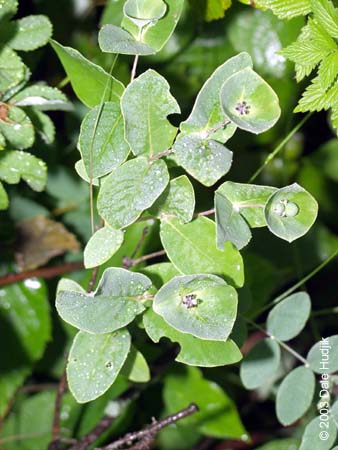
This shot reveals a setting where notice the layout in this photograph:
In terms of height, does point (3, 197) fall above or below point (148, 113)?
below

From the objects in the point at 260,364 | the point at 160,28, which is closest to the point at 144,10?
the point at 160,28

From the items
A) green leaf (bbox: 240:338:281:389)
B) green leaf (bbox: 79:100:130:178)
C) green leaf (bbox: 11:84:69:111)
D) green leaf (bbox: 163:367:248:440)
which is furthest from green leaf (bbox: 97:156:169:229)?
green leaf (bbox: 163:367:248:440)

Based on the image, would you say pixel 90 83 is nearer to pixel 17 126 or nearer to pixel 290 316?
pixel 17 126

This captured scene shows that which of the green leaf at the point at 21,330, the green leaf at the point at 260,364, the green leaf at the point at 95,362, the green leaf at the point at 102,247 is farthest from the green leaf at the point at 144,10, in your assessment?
the green leaf at the point at 21,330

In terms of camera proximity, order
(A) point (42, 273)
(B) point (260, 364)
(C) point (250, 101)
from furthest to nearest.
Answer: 1. (A) point (42, 273)
2. (B) point (260, 364)
3. (C) point (250, 101)

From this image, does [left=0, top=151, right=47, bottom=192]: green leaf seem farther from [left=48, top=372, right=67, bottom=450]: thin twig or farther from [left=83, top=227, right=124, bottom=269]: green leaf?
[left=48, top=372, right=67, bottom=450]: thin twig

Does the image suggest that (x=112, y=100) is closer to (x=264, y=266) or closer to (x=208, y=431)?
(x=264, y=266)

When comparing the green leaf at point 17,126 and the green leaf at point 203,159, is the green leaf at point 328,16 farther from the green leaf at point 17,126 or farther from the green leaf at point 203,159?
the green leaf at point 17,126

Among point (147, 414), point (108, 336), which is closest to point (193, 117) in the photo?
point (108, 336)
